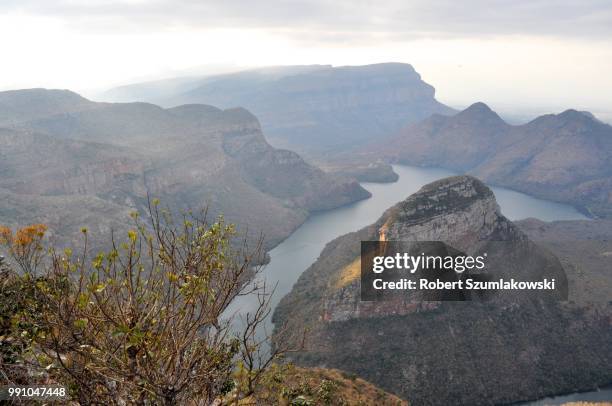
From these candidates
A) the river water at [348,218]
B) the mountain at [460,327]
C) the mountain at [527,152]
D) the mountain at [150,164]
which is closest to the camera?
the mountain at [460,327]

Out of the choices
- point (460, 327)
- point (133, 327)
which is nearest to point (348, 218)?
point (460, 327)

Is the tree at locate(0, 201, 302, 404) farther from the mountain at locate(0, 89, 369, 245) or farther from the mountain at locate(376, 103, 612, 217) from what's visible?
the mountain at locate(376, 103, 612, 217)

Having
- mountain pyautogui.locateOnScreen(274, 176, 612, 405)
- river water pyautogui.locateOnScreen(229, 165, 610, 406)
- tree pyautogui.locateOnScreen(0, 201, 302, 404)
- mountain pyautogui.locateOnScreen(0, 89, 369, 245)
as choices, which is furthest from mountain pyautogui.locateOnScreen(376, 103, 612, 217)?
tree pyautogui.locateOnScreen(0, 201, 302, 404)

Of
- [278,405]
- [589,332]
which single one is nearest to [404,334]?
[589,332]

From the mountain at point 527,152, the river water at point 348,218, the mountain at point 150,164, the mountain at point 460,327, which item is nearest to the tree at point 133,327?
the mountain at point 460,327

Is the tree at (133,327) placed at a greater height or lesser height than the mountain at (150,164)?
greater

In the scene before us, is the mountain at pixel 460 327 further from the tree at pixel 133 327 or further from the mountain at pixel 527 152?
the mountain at pixel 527 152
